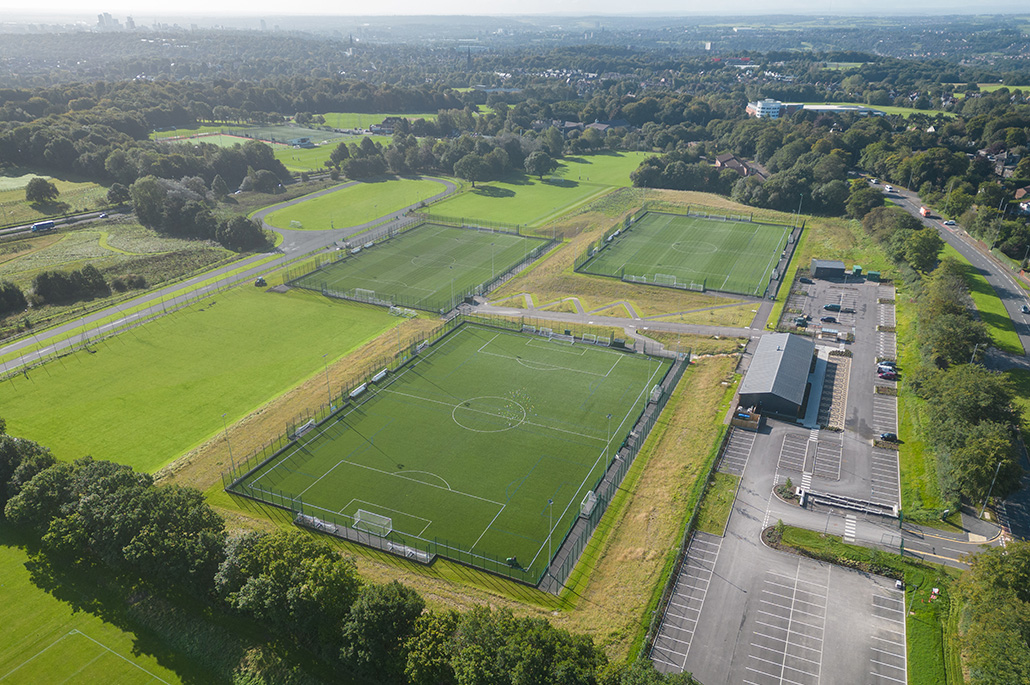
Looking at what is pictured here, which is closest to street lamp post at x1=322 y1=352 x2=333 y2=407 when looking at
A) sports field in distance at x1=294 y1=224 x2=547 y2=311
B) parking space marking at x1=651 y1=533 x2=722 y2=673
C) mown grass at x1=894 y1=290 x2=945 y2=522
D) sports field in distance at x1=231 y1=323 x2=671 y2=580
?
sports field in distance at x1=231 y1=323 x2=671 y2=580

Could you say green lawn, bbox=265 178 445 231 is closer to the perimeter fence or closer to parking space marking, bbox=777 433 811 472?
the perimeter fence

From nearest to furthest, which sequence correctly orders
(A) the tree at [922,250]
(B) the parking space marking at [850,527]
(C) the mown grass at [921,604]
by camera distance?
(C) the mown grass at [921,604], (B) the parking space marking at [850,527], (A) the tree at [922,250]

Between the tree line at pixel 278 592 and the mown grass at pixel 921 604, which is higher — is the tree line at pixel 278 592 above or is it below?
above

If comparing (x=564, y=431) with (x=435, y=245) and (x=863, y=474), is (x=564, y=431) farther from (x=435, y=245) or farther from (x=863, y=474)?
(x=435, y=245)

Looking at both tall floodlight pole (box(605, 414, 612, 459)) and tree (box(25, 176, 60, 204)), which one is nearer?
tall floodlight pole (box(605, 414, 612, 459))

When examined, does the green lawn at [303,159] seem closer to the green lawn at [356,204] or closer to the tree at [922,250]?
the green lawn at [356,204]

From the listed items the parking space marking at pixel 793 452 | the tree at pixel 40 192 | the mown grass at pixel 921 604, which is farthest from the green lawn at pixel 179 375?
the tree at pixel 40 192
